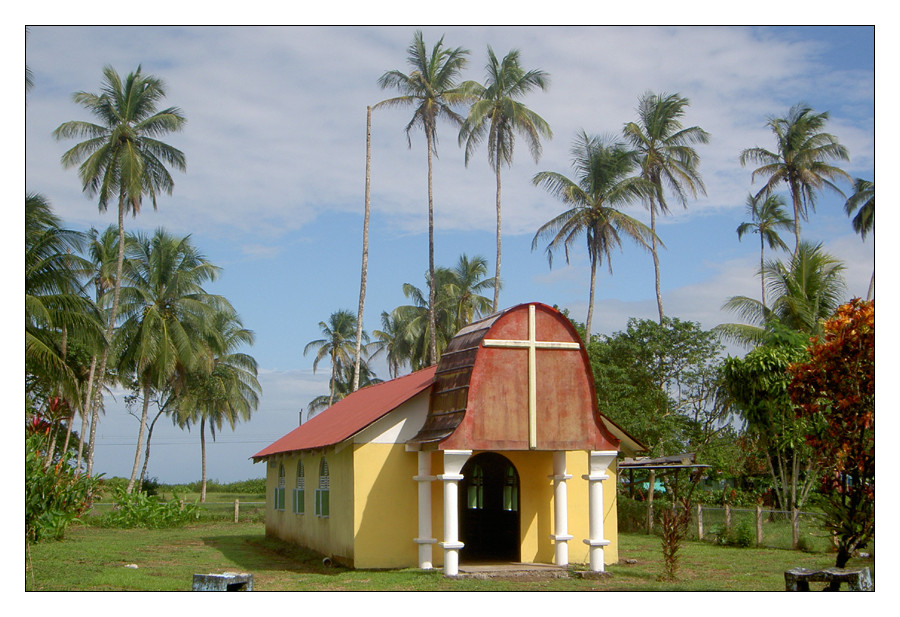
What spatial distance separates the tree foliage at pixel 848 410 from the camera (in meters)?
13.0

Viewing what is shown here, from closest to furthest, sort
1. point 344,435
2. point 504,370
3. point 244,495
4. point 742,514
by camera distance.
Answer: point 504,370 → point 344,435 → point 742,514 → point 244,495

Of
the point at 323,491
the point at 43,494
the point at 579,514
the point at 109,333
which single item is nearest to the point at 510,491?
the point at 579,514

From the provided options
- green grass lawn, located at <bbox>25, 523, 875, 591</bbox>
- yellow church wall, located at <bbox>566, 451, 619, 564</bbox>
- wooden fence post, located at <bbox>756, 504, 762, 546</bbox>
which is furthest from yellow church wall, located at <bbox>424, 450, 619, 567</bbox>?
wooden fence post, located at <bbox>756, 504, 762, 546</bbox>

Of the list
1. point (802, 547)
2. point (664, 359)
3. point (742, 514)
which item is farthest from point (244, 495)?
point (802, 547)

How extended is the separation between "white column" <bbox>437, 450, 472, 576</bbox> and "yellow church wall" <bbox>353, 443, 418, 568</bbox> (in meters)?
1.54

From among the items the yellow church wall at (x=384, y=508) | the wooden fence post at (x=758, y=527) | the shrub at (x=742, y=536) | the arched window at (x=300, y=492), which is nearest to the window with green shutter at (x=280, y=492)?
the arched window at (x=300, y=492)

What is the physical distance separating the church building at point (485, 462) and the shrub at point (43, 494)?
5.08 metres

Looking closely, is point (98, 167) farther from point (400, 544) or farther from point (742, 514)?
point (742, 514)

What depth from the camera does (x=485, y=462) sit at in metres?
18.3

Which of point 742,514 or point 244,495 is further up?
point 742,514

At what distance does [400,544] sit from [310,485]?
14.6ft

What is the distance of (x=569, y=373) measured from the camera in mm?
16469

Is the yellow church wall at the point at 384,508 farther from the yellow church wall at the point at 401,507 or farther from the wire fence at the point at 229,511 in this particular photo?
the wire fence at the point at 229,511

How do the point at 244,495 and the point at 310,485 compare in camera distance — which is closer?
the point at 310,485
